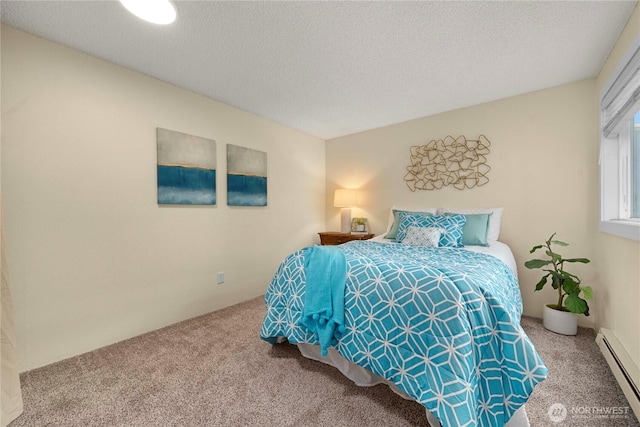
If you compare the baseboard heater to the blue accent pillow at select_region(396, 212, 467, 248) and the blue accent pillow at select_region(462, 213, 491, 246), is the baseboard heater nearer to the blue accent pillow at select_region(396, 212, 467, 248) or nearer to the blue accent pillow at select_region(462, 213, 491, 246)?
the blue accent pillow at select_region(462, 213, 491, 246)

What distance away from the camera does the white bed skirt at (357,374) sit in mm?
1202

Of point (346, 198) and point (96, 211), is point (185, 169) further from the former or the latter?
point (346, 198)

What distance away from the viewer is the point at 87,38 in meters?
1.77

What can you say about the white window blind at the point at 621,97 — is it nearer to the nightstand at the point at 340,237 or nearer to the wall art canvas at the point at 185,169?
the nightstand at the point at 340,237

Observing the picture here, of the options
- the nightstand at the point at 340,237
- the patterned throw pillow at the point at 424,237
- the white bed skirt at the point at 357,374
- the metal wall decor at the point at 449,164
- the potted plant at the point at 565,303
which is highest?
the metal wall decor at the point at 449,164

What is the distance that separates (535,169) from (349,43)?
215cm

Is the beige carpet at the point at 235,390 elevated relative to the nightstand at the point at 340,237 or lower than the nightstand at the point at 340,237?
lower

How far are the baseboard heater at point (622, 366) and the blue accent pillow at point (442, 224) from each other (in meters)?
1.08

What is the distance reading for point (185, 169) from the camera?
247 cm

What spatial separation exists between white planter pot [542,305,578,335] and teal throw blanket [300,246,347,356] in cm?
193

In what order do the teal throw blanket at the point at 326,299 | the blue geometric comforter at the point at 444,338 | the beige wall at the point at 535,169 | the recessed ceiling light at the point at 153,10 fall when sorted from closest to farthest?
the blue geometric comforter at the point at 444,338 < the recessed ceiling light at the point at 153,10 < the teal throw blanket at the point at 326,299 < the beige wall at the point at 535,169

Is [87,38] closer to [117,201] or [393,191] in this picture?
[117,201]

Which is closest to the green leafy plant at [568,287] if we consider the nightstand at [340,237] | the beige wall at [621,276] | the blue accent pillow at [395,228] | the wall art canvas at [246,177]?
the beige wall at [621,276]

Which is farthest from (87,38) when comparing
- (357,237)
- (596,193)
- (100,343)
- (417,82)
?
(596,193)
